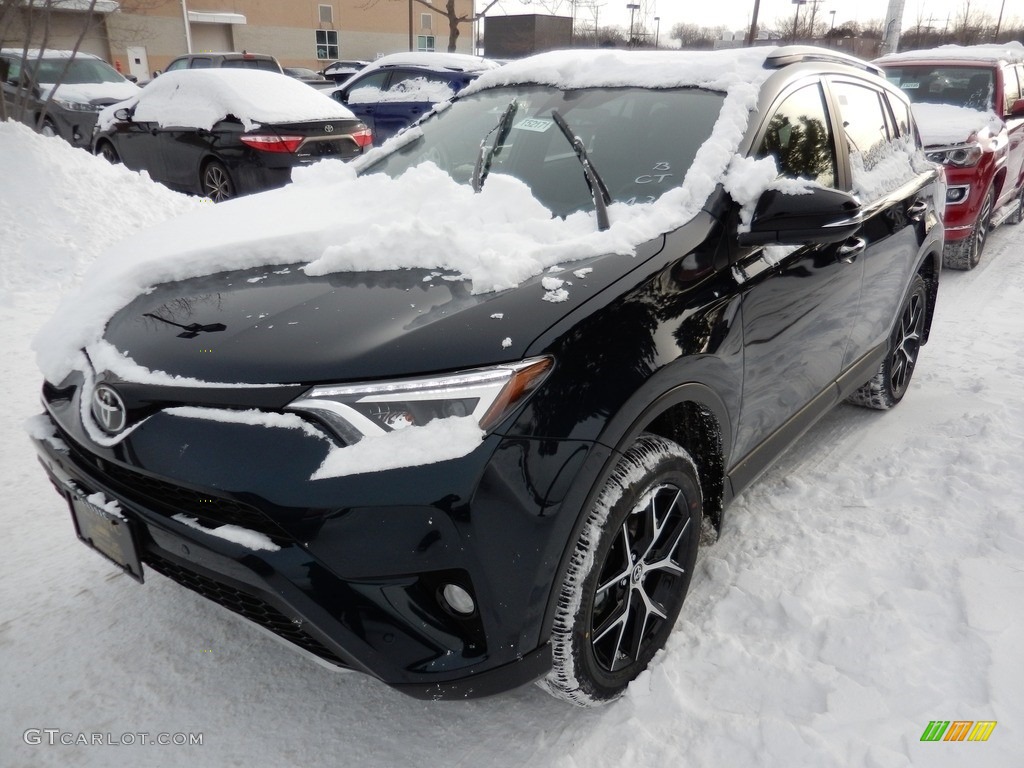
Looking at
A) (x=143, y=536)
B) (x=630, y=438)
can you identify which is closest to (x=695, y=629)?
(x=630, y=438)

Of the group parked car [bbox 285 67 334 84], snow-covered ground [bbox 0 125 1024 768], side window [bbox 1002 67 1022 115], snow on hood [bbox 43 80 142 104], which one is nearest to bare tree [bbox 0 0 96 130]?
snow on hood [bbox 43 80 142 104]

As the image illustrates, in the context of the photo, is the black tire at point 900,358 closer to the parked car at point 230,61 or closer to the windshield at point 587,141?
the windshield at point 587,141

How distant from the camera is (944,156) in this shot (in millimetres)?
6500

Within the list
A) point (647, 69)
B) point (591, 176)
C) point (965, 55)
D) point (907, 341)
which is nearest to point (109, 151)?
point (647, 69)

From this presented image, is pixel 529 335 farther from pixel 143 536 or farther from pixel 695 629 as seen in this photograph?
pixel 695 629

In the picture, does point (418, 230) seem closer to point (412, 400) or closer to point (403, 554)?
point (412, 400)

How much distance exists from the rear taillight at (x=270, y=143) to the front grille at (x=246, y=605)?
6.42 metres

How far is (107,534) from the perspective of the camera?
198cm

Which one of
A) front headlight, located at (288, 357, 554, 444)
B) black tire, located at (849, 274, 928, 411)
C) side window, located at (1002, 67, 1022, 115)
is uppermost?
side window, located at (1002, 67, 1022, 115)

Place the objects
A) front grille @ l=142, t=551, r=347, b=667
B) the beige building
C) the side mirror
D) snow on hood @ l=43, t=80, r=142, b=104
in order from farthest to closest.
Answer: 1. the beige building
2. snow on hood @ l=43, t=80, r=142, b=104
3. the side mirror
4. front grille @ l=142, t=551, r=347, b=667

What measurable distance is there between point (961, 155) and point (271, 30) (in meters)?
41.4

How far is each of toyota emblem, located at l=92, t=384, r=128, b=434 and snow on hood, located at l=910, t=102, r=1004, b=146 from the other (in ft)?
22.6

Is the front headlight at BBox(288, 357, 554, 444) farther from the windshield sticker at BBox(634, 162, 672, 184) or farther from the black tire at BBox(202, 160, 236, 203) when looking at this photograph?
the black tire at BBox(202, 160, 236, 203)

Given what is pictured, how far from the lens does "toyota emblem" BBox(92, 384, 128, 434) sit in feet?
6.16
